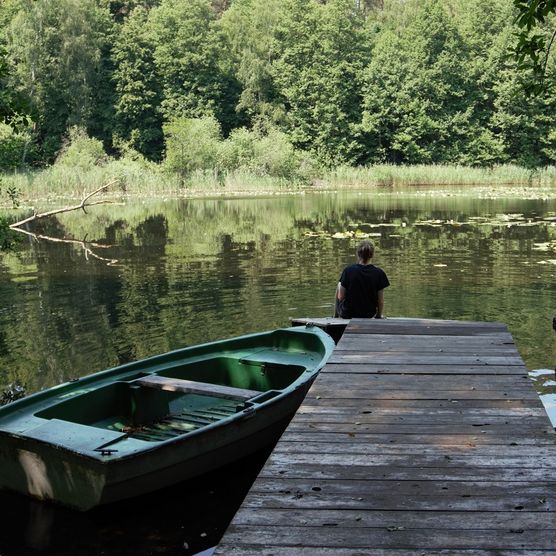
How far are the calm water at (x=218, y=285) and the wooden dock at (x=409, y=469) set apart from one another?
1187mm

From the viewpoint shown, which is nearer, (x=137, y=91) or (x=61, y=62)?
(x=61, y=62)

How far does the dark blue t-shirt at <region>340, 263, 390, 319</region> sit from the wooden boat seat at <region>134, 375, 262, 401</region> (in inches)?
77.9

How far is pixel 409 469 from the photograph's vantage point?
3.49 meters

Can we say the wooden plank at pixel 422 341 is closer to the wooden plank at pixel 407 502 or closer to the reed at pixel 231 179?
the wooden plank at pixel 407 502

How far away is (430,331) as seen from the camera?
6629 mm

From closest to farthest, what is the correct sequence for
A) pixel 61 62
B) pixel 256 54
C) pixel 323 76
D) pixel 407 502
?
pixel 407 502, pixel 61 62, pixel 323 76, pixel 256 54

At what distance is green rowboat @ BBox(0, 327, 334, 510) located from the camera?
14.8 feet

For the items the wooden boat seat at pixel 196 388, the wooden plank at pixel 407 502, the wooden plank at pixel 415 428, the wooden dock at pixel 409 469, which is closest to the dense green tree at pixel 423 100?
the wooden boat seat at pixel 196 388

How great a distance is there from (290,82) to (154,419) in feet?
175

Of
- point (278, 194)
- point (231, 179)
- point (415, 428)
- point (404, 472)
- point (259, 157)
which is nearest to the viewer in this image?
point (404, 472)

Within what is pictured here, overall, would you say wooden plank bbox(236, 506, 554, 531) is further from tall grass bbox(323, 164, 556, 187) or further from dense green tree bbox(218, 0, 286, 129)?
dense green tree bbox(218, 0, 286, 129)

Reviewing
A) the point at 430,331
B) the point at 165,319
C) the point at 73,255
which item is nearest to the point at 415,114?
the point at 73,255

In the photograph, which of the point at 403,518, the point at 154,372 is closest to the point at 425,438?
the point at 403,518

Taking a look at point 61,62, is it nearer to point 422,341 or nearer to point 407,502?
point 422,341
